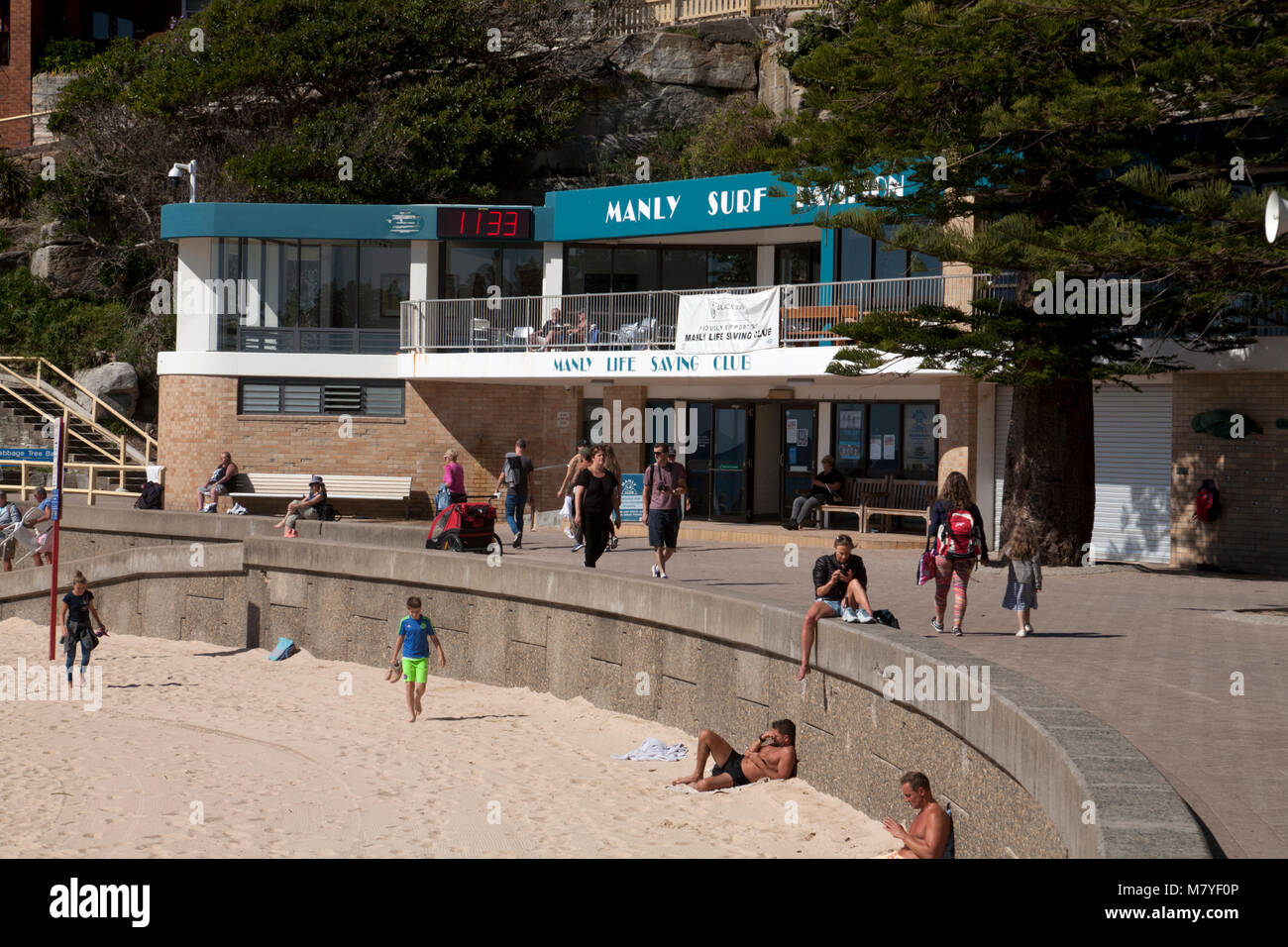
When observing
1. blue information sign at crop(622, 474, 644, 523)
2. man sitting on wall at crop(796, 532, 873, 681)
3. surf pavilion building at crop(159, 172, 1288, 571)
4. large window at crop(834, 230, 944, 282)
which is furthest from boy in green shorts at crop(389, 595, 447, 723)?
large window at crop(834, 230, 944, 282)

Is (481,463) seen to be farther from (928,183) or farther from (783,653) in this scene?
(783,653)

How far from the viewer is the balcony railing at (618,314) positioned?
2450 centimetres

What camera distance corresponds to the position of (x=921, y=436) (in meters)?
27.0

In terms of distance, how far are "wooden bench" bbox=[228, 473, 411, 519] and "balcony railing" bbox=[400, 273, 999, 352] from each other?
9.61 ft

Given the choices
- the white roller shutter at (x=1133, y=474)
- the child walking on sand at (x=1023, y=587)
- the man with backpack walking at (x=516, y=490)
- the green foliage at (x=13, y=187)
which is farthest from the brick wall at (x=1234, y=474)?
the green foliage at (x=13, y=187)

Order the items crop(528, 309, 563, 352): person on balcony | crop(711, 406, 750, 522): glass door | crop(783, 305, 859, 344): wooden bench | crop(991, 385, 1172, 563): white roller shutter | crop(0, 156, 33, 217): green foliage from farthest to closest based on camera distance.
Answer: crop(0, 156, 33, 217): green foliage, crop(711, 406, 750, 522): glass door, crop(528, 309, 563, 352): person on balcony, crop(783, 305, 859, 344): wooden bench, crop(991, 385, 1172, 563): white roller shutter

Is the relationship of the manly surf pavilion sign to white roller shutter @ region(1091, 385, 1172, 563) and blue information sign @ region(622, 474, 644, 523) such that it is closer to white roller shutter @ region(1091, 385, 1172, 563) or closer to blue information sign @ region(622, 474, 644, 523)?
blue information sign @ region(622, 474, 644, 523)

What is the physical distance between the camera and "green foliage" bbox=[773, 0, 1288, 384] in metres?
15.6

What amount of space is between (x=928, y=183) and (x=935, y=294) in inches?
190

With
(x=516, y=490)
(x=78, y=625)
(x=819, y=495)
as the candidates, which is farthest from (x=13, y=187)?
(x=78, y=625)

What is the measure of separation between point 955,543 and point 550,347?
15.5 meters

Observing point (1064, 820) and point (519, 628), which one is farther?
point (519, 628)
